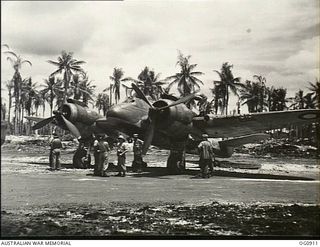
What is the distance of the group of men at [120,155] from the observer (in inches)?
181

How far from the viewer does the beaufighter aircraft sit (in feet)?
15.6

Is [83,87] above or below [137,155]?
above

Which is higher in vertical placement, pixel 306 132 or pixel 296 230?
pixel 306 132

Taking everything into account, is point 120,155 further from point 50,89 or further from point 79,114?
point 50,89

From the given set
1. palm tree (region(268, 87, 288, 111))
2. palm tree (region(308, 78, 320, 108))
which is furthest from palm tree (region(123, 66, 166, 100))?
palm tree (region(308, 78, 320, 108))

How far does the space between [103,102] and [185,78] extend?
1056 mm

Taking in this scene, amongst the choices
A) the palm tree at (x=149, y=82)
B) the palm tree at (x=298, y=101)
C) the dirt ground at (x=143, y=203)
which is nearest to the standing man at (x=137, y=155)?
the dirt ground at (x=143, y=203)

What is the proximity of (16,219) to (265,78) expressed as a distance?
122 inches

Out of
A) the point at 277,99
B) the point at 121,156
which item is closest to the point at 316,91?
the point at 277,99

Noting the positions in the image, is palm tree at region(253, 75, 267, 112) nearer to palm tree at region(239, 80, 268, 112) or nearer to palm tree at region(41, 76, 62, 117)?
palm tree at region(239, 80, 268, 112)

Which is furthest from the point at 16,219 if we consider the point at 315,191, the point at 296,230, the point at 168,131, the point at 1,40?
the point at 315,191

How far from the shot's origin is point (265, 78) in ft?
14.7

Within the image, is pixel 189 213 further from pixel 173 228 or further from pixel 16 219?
pixel 16 219

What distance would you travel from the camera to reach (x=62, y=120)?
5.10 m
